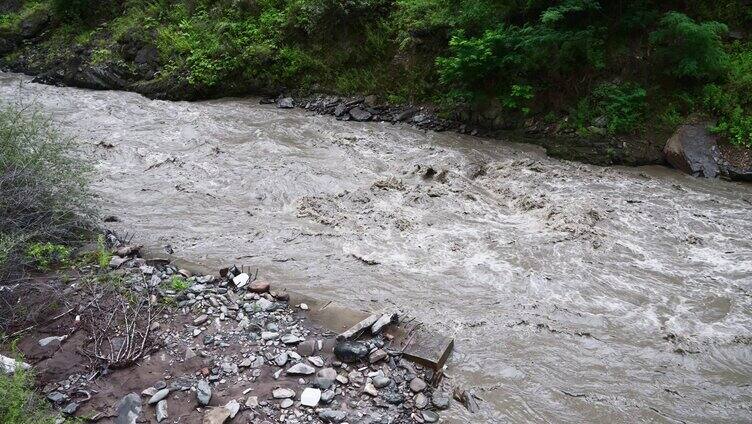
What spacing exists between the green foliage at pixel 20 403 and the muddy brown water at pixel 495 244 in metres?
2.68

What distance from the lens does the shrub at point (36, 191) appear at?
555 cm

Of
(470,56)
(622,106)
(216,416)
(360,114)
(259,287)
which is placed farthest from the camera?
(360,114)

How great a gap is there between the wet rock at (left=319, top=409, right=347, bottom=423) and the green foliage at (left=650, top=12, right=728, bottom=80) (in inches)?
363

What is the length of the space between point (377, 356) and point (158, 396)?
1.86m

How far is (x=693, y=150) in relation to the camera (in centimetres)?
945

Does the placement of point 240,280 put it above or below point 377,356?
below

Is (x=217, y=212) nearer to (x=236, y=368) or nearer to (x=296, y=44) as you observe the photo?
(x=236, y=368)

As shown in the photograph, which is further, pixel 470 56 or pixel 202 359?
pixel 470 56

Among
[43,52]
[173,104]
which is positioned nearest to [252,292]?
[173,104]

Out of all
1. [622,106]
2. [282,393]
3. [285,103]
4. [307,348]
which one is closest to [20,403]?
[282,393]

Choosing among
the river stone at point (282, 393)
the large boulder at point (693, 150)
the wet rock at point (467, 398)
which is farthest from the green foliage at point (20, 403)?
the large boulder at point (693, 150)

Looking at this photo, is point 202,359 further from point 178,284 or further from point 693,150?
point 693,150

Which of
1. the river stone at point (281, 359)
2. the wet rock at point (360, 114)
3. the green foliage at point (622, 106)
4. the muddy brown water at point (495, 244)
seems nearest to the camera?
the river stone at point (281, 359)

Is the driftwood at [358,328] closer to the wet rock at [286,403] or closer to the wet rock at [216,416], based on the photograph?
the wet rock at [286,403]
